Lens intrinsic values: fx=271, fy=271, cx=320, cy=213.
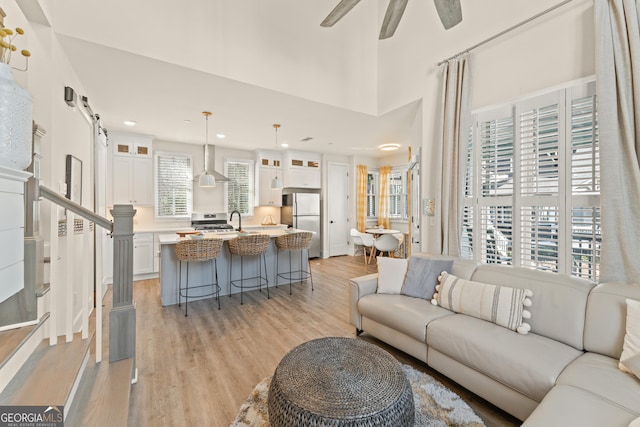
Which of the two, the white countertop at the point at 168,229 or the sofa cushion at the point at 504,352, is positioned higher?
the white countertop at the point at 168,229

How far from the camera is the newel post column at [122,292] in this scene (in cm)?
198

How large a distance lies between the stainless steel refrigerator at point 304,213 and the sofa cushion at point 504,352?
475 centimetres

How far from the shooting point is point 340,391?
1.35m

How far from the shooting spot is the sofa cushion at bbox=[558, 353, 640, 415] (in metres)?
1.26

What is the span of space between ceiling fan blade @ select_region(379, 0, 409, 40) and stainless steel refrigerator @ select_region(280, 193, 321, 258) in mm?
4599

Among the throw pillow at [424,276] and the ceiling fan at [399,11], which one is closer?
the ceiling fan at [399,11]

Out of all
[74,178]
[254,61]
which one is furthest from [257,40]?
[74,178]

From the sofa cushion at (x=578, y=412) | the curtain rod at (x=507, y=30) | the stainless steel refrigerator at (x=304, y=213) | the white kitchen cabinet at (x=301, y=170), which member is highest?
the curtain rod at (x=507, y=30)

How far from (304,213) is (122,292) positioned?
4.83 meters

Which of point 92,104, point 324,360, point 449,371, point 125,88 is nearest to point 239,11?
point 125,88

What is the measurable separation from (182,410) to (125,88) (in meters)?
3.45

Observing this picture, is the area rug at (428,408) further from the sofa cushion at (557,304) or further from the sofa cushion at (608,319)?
the sofa cushion at (608,319)

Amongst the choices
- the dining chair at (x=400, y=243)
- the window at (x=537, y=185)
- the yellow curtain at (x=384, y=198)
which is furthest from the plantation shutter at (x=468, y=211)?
the yellow curtain at (x=384, y=198)

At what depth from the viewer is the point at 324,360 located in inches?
63.7
